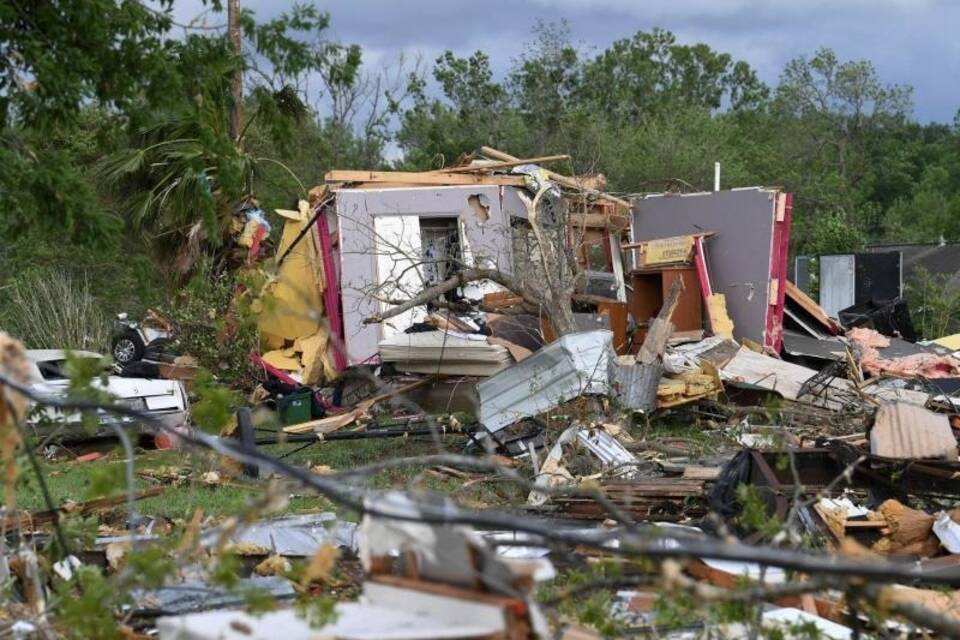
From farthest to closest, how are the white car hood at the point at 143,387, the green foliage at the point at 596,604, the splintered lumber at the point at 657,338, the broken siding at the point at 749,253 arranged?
the broken siding at the point at 749,253, the white car hood at the point at 143,387, the splintered lumber at the point at 657,338, the green foliage at the point at 596,604

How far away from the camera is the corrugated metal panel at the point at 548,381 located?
11.6 m

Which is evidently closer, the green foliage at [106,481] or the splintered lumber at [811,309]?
the green foliage at [106,481]

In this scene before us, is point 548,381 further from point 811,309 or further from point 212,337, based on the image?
point 811,309

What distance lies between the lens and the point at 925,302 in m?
23.5

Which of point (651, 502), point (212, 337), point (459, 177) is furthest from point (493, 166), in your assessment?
point (651, 502)

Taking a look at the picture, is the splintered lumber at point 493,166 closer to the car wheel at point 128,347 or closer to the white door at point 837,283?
the car wheel at point 128,347

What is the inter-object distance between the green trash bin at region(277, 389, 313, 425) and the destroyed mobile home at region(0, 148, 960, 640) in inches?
2.5

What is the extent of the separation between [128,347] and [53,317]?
150 centimetres

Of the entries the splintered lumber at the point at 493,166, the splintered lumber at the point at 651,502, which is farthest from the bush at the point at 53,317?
the splintered lumber at the point at 651,502

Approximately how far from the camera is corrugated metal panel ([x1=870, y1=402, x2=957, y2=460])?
8.65m

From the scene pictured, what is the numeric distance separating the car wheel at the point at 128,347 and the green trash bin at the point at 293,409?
3711mm

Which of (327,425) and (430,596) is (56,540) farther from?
(327,425)

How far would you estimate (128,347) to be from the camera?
61.4ft

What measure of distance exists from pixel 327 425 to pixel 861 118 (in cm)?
5118
